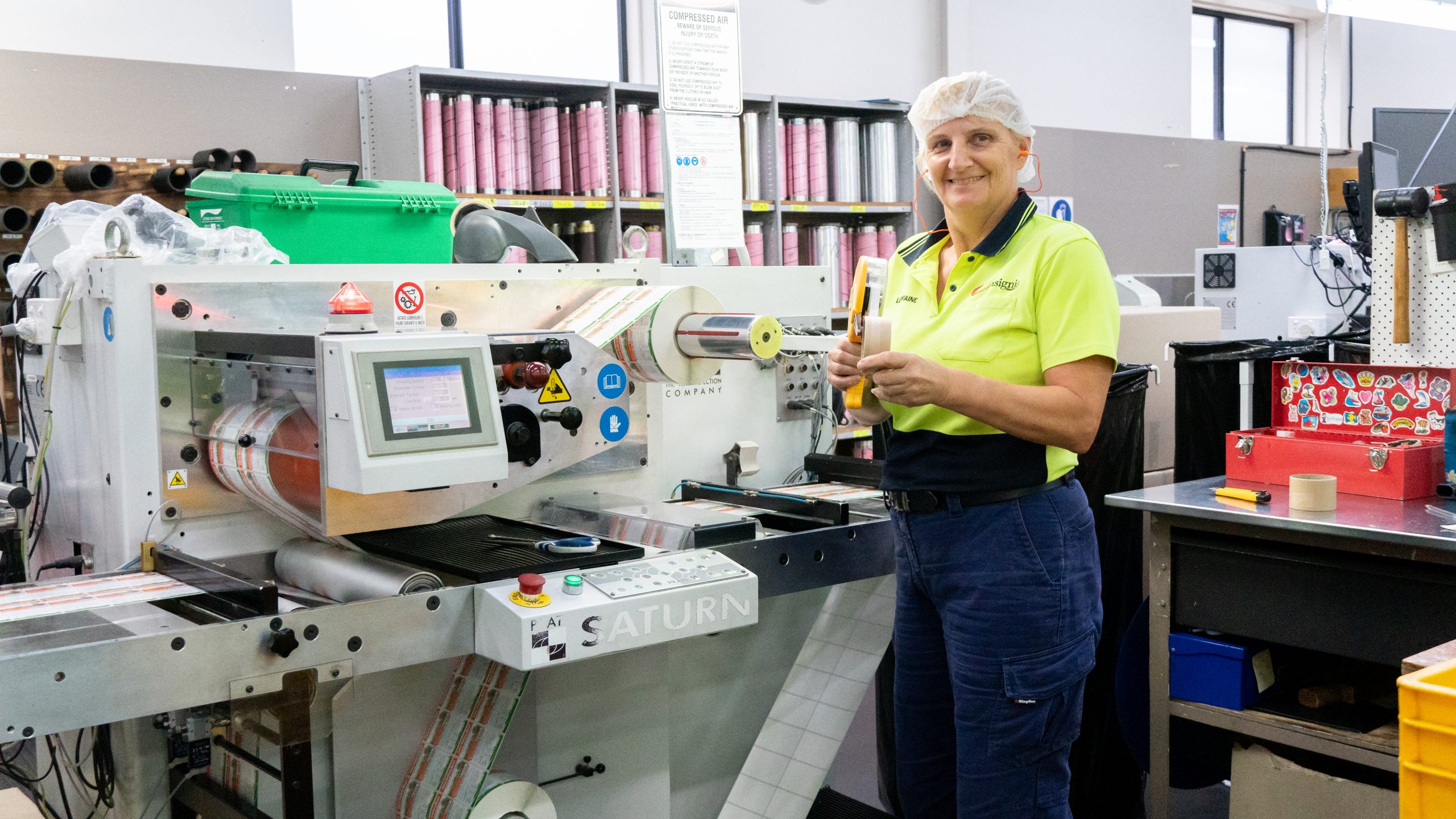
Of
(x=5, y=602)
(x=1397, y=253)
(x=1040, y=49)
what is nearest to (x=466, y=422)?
(x=5, y=602)

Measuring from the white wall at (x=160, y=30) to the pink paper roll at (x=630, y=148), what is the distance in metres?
1.20

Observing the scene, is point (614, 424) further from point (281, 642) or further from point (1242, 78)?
point (1242, 78)

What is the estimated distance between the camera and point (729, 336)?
1.86 meters

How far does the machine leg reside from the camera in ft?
7.60

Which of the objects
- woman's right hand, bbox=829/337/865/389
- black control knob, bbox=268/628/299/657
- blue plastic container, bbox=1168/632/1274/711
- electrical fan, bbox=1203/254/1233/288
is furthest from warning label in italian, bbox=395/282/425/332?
electrical fan, bbox=1203/254/1233/288

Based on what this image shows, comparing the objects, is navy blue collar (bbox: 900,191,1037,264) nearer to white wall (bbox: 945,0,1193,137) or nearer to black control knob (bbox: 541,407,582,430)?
black control knob (bbox: 541,407,582,430)

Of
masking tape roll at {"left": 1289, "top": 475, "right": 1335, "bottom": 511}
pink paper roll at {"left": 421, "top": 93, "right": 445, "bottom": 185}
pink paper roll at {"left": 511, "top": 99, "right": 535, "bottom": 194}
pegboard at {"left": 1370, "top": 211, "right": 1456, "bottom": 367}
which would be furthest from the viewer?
pink paper roll at {"left": 511, "top": 99, "right": 535, "bottom": 194}

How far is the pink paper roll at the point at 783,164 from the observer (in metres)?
4.83

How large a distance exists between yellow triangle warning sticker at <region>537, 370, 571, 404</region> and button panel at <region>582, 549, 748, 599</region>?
0.25 metres

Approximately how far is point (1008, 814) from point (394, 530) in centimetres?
100

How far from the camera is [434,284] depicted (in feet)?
6.31

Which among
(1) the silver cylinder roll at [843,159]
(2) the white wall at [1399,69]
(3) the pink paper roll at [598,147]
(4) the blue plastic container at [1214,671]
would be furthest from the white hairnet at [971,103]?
(2) the white wall at [1399,69]

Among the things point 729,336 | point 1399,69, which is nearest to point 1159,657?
point 729,336

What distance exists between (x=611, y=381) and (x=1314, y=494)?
4.00 ft
